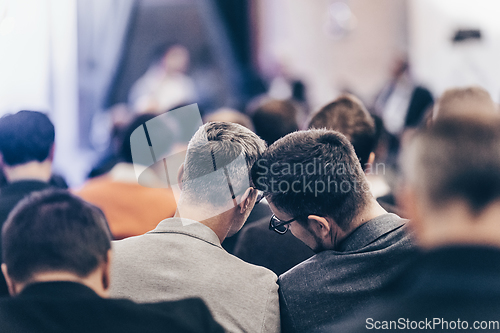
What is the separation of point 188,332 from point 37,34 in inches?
87.6

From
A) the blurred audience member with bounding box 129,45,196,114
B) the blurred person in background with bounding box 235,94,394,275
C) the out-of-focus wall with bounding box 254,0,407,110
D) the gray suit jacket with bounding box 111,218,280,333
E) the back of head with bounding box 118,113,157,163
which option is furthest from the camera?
the out-of-focus wall with bounding box 254,0,407,110

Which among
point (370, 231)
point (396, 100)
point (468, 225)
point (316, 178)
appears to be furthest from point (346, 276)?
point (396, 100)

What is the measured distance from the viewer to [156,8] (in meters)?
7.14

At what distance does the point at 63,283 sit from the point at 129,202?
0.97 m

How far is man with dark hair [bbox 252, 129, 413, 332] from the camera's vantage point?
1096 millimetres

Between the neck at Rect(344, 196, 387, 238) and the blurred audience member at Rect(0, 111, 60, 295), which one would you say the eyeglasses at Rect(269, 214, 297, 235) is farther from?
the blurred audience member at Rect(0, 111, 60, 295)

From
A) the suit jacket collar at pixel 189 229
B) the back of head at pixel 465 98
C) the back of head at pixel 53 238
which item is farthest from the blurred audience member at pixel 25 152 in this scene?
the back of head at pixel 465 98

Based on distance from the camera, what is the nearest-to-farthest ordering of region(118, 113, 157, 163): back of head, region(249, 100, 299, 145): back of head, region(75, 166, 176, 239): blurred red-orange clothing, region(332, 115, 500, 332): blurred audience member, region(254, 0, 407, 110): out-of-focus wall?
1. region(332, 115, 500, 332): blurred audience member
2. region(75, 166, 176, 239): blurred red-orange clothing
3. region(118, 113, 157, 163): back of head
4. region(249, 100, 299, 145): back of head
5. region(254, 0, 407, 110): out-of-focus wall

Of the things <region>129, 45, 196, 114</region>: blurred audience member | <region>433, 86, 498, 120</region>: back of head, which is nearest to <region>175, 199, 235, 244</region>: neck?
<region>433, 86, 498, 120</region>: back of head

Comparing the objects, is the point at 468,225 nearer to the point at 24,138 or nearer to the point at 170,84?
the point at 24,138

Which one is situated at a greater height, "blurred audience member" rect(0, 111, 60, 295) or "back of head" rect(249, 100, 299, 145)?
"blurred audience member" rect(0, 111, 60, 295)

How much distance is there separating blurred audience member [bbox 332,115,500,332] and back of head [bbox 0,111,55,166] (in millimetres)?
A: 1399

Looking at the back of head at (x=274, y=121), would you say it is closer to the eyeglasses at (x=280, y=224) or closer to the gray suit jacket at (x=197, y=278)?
the eyeglasses at (x=280, y=224)

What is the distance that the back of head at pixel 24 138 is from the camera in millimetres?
1603
